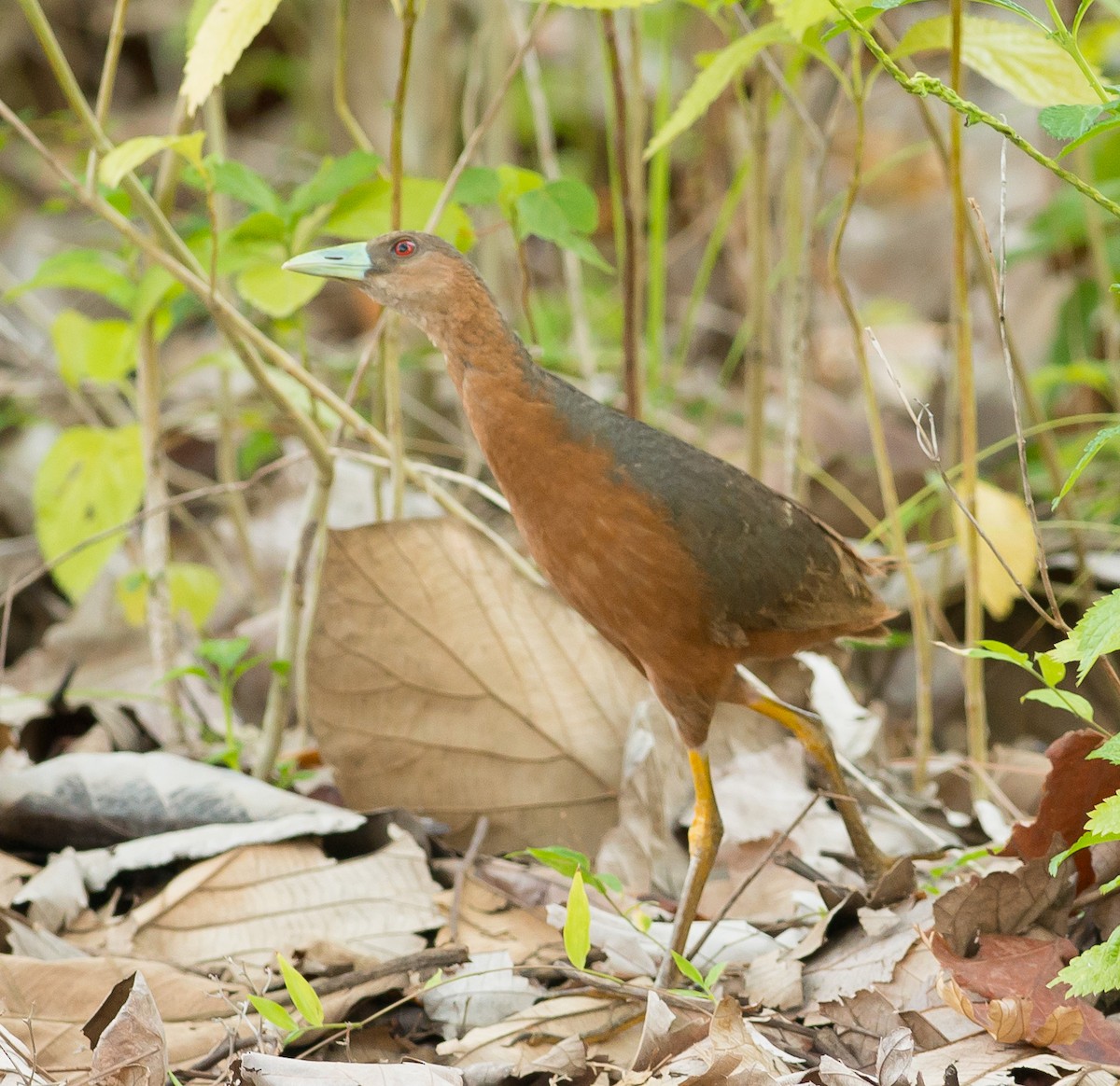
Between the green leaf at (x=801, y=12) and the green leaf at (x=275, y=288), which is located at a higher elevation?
the green leaf at (x=801, y=12)

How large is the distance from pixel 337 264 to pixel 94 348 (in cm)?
121

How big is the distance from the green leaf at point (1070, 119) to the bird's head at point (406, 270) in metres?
1.11

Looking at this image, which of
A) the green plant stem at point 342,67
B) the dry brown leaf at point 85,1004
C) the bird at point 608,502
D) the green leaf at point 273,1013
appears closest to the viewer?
the green leaf at point 273,1013

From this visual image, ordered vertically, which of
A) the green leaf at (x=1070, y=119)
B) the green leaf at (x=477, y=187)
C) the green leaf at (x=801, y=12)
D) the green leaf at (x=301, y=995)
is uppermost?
the green leaf at (x=801, y=12)

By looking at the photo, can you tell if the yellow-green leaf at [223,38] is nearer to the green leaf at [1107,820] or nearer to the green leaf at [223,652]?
the green leaf at [223,652]

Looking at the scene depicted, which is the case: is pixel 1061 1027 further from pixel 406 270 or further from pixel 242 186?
pixel 242 186

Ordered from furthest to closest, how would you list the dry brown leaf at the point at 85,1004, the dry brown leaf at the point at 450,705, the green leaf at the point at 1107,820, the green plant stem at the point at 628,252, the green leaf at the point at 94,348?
the green leaf at the point at 94,348, the green plant stem at the point at 628,252, the dry brown leaf at the point at 450,705, the dry brown leaf at the point at 85,1004, the green leaf at the point at 1107,820

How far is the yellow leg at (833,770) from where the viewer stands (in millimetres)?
3158

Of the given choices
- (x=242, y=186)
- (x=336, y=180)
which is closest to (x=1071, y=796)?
(x=336, y=180)

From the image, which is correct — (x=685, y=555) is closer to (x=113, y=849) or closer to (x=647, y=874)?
(x=647, y=874)

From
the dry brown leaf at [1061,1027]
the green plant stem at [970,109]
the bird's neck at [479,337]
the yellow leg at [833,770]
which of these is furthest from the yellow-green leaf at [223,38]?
the dry brown leaf at [1061,1027]

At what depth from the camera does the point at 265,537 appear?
511 centimetres

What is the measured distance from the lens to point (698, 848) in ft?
9.50

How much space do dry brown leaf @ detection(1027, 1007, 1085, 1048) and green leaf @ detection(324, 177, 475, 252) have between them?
2072mm
